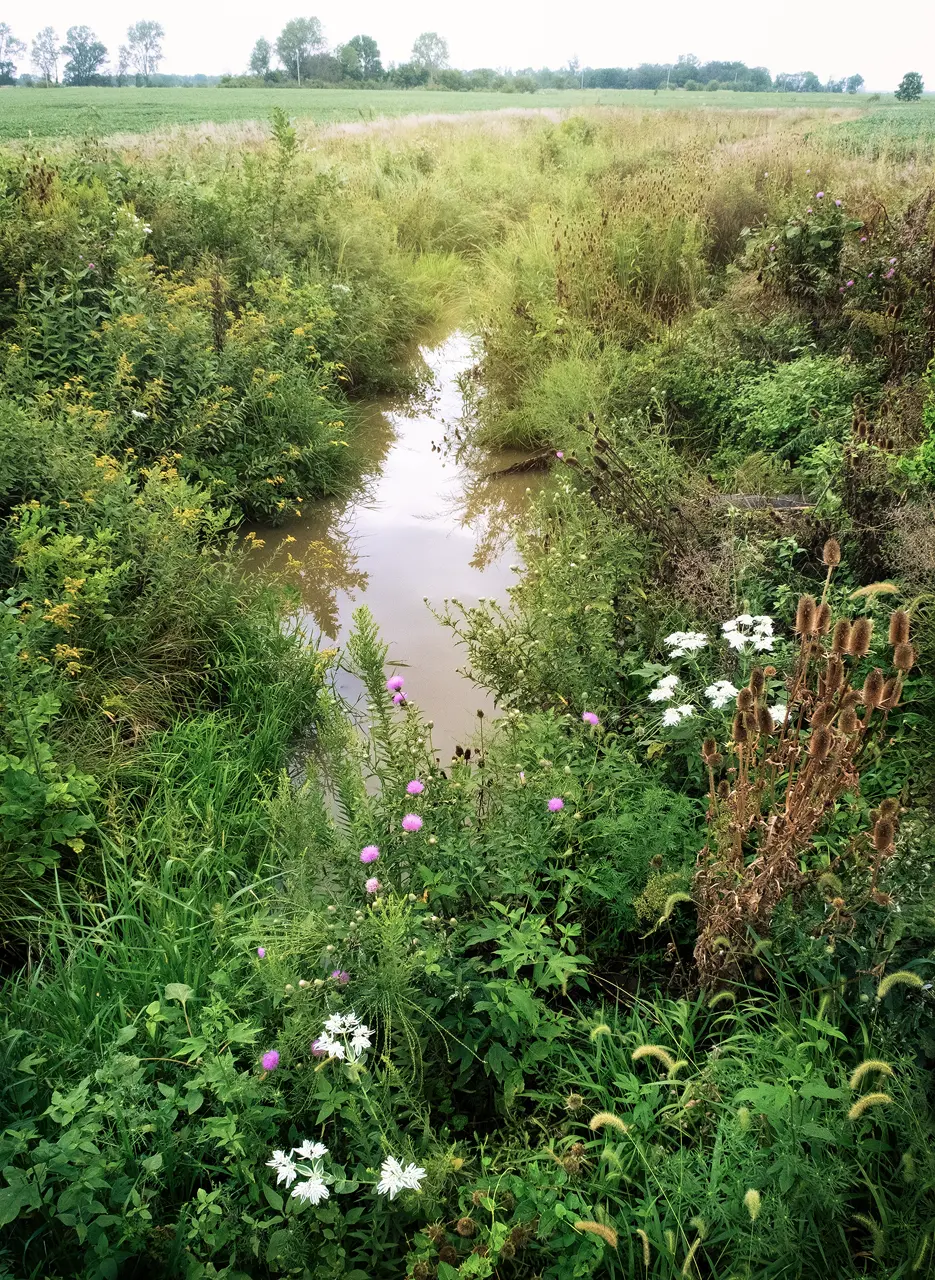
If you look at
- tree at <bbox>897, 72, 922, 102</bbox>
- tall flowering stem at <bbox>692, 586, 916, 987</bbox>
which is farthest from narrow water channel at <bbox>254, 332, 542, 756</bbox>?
tree at <bbox>897, 72, 922, 102</bbox>

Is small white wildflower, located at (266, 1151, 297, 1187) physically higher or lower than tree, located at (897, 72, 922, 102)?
lower

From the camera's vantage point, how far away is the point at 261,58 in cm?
5475

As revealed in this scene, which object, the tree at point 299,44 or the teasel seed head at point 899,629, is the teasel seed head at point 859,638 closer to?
the teasel seed head at point 899,629

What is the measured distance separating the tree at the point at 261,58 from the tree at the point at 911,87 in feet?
140

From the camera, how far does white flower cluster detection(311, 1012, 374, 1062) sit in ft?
5.69

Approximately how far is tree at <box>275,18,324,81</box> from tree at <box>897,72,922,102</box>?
138 ft

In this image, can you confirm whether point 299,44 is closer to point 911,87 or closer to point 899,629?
point 911,87

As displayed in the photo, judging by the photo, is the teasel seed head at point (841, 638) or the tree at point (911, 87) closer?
the teasel seed head at point (841, 638)

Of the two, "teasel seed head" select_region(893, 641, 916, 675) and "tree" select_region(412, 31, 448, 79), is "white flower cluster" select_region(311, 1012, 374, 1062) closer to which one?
"teasel seed head" select_region(893, 641, 916, 675)

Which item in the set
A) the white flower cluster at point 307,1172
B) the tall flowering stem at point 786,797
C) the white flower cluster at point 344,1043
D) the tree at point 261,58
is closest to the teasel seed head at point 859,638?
the tall flowering stem at point 786,797

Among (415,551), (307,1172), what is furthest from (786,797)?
(415,551)

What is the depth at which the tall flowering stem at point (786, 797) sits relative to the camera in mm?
1780

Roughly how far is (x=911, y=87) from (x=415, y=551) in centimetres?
2854

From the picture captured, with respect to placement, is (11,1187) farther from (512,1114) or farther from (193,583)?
(193,583)
